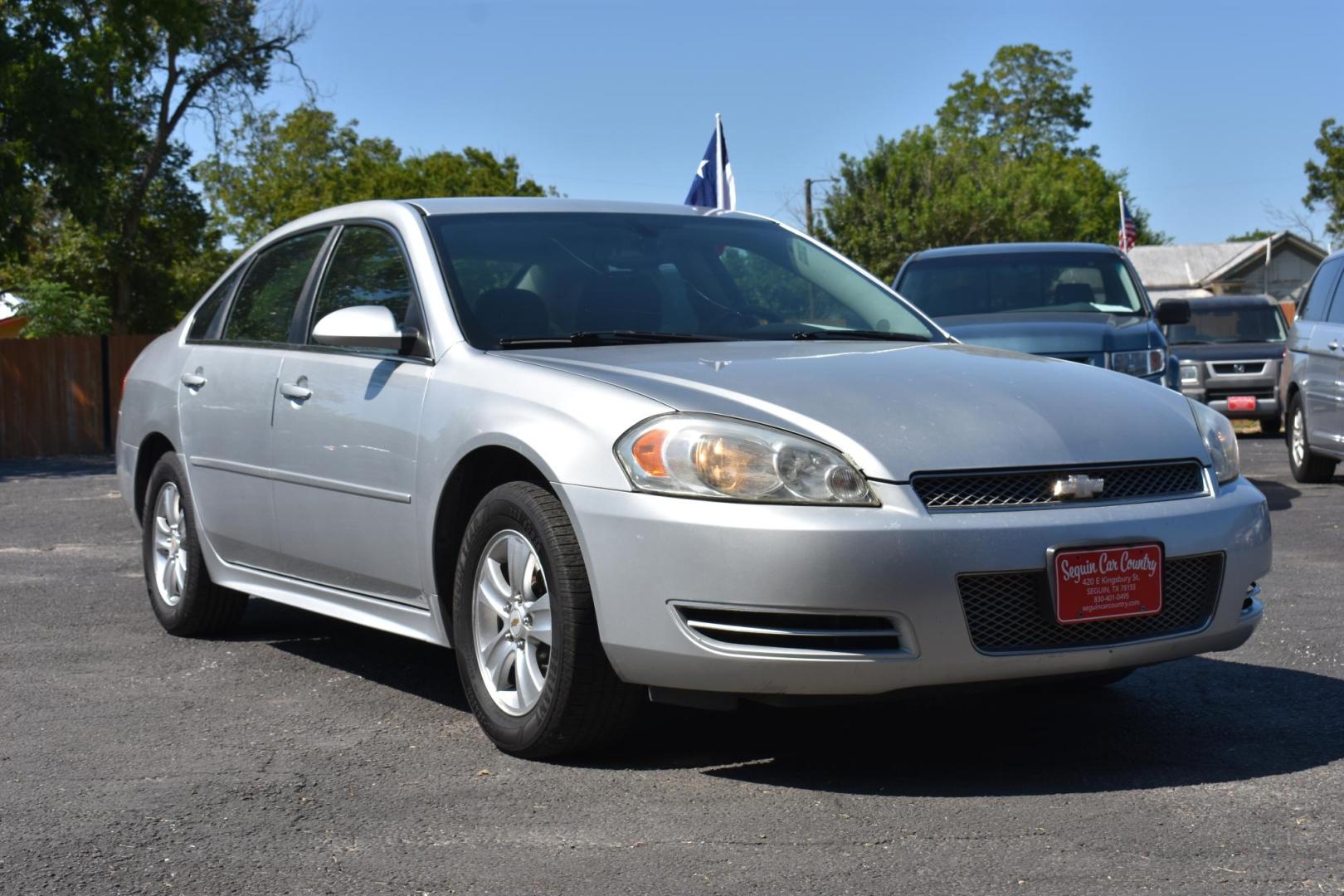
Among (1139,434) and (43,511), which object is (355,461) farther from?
(43,511)

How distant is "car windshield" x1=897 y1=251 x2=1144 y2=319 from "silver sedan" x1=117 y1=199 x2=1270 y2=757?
5740 millimetres

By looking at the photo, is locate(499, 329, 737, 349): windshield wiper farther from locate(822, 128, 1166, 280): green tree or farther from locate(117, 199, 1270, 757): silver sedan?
locate(822, 128, 1166, 280): green tree

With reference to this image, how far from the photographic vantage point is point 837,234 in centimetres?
5331

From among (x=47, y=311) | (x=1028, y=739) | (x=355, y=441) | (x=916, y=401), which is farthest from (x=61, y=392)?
(x=916, y=401)

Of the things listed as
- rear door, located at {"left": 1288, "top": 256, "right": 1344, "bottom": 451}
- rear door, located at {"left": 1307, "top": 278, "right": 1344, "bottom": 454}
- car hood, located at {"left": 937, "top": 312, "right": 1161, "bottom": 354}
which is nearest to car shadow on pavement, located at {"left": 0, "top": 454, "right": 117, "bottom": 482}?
car hood, located at {"left": 937, "top": 312, "right": 1161, "bottom": 354}

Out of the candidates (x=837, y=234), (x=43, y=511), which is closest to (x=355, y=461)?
(x=43, y=511)

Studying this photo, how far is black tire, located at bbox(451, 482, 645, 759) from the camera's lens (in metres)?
4.30

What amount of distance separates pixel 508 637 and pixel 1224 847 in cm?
193

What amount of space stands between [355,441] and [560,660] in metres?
1.29

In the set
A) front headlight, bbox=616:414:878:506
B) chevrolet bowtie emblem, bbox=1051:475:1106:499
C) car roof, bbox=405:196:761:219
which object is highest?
car roof, bbox=405:196:761:219

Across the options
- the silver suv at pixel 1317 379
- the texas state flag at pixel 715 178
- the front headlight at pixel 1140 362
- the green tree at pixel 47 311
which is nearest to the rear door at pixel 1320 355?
the silver suv at pixel 1317 379

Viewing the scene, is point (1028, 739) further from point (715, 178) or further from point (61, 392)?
point (61, 392)

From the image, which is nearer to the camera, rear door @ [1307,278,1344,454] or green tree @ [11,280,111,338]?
rear door @ [1307,278,1344,454]

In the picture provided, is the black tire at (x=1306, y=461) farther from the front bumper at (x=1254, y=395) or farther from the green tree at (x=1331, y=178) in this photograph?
the green tree at (x=1331, y=178)
